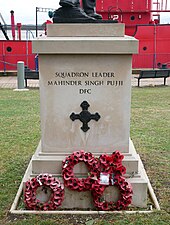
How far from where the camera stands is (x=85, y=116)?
13.1ft

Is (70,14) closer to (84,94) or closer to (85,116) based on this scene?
(84,94)

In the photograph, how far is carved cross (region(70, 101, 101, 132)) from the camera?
400 cm

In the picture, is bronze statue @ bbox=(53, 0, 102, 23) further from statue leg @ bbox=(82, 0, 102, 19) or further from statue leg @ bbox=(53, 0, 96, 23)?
statue leg @ bbox=(82, 0, 102, 19)

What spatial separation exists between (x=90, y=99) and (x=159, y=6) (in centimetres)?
1955

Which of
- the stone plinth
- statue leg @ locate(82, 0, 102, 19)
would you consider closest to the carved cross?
the stone plinth

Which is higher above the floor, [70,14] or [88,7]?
[88,7]

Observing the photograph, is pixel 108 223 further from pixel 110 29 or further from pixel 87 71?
pixel 110 29

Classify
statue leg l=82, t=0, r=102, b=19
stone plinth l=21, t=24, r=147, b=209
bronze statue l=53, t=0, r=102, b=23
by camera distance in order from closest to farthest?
1. stone plinth l=21, t=24, r=147, b=209
2. bronze statue l=53, t=0, r=102, b=23
3. statue leg l=82, t=0, r=102, b=19

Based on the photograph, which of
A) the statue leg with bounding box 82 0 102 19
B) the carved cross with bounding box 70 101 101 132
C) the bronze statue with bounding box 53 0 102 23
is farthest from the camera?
the statue leg with bounding box 82 0 102 19

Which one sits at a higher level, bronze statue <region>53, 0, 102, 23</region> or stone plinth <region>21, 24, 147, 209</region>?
bronze statue <region>53, 0, 102, 23</region>

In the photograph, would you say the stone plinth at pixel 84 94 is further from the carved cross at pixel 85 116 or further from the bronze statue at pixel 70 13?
the bronze statue at pixel 70 13

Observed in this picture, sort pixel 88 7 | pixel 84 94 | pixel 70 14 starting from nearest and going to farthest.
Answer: pixel 84 94
pixel 70 14
pixel 88 7

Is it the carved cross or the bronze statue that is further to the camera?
the bronze statue

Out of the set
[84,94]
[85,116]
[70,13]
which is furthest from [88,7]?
[85,116]
